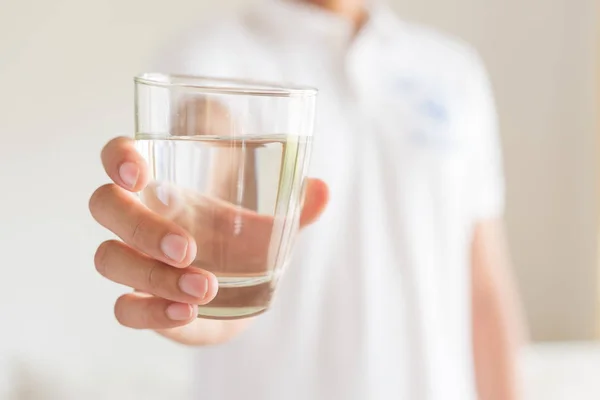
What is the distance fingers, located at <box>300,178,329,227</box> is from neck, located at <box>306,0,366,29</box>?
39cm

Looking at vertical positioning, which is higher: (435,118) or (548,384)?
(435,118)

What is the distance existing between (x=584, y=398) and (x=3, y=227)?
1.08 meters

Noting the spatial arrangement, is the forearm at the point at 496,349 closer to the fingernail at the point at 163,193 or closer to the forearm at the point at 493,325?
the forearm at the point at 493,325

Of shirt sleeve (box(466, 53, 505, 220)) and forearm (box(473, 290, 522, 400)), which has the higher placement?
shirt sleeve (box(466, 53, 505, 220))

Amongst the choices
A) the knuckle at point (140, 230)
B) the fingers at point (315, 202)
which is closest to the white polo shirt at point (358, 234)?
the fingers at point (315, 202)

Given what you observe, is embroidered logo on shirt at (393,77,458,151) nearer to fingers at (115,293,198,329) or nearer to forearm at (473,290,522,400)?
forearm at (473,290,522,400)

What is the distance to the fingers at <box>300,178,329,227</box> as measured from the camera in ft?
1.61

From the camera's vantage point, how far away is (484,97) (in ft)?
2.89

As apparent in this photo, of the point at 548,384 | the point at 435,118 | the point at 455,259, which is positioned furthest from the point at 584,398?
the point at 435,118

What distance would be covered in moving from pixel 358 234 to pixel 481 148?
22 cm

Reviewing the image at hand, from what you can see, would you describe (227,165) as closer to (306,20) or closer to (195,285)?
(195,285)

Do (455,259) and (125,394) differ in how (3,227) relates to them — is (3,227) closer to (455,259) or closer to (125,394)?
(125,394)

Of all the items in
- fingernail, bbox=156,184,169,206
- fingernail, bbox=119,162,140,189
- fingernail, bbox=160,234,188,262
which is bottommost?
fingernail, bbox=160,234,188,262

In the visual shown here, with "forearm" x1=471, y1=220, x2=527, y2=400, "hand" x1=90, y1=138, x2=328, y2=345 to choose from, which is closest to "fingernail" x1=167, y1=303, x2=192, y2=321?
"hand" x1=90, y1=138, x2=328, y2=345
